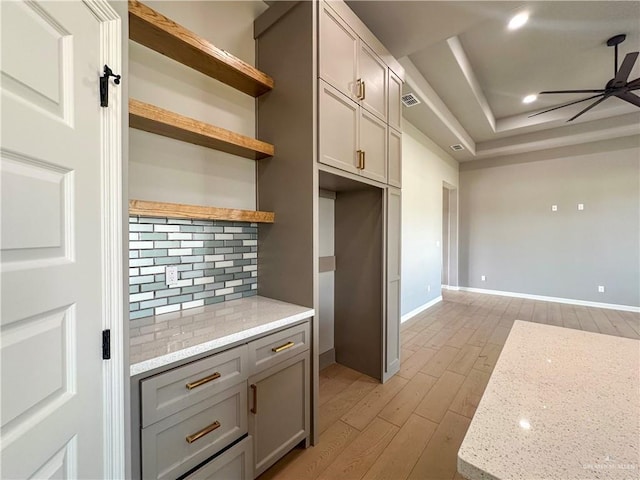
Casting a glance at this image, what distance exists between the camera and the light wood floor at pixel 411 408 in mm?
1541

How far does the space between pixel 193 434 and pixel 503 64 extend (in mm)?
4672

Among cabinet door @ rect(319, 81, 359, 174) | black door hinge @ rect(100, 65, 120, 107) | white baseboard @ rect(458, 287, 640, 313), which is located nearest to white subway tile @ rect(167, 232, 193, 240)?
black door hinge @ rect(100, 65, 120, 107)

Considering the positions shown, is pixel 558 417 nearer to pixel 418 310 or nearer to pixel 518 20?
pixel 518 20

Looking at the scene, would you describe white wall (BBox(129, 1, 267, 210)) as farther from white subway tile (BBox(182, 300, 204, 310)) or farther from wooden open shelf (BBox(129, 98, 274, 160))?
white subway tile (BBox(182, 300, 204, 310))

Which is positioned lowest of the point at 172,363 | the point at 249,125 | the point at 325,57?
the point at 172,363

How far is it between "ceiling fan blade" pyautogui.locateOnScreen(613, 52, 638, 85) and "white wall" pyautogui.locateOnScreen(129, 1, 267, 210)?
125 inches

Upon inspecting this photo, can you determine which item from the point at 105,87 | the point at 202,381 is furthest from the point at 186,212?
the point at 202,381

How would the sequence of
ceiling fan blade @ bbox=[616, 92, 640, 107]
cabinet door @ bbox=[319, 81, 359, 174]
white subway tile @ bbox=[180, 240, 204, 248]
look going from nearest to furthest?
white subway tile @ bbox=[180, 240, 204, 248]
cabinet door @ bbox=[319, 81, 359, 174]
ceiling fan blade @ bbox=[616, 92, 640, 107]

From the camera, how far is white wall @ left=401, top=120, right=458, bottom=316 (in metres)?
3.98

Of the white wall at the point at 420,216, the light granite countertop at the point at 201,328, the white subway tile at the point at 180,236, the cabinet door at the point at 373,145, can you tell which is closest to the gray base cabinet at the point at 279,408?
the light granite countertop at the point at 201,328

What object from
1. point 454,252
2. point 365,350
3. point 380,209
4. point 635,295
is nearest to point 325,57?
point 380,209

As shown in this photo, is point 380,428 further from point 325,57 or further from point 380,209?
point 325,57

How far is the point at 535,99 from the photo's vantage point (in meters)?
4.10

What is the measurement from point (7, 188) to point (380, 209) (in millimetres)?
2143
